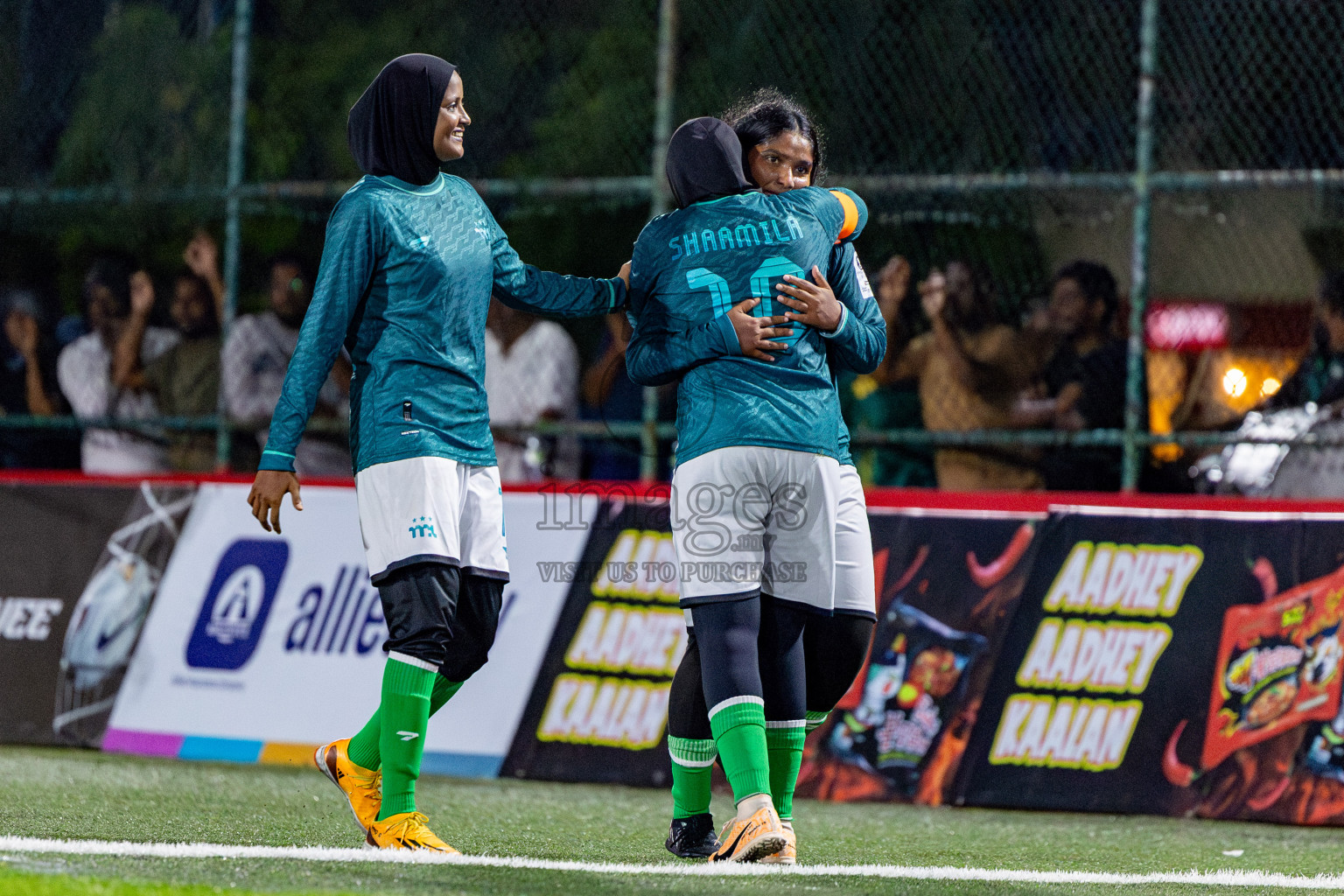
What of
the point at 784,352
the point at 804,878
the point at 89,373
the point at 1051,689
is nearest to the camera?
the point at 804,878

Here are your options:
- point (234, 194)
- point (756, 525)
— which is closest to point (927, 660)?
point (756, 525)

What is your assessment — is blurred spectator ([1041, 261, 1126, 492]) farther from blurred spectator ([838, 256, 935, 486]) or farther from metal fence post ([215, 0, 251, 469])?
metal fence post ([215, 0, 251, 469])

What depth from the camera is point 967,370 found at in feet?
25.9

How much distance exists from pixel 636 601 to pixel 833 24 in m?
3.09

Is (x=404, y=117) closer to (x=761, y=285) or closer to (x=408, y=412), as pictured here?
(x=408, y=412)

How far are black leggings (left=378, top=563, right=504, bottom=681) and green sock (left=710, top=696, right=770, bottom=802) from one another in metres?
0.69

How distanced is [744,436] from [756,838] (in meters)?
0.98

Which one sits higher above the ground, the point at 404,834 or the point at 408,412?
the point at 408,412

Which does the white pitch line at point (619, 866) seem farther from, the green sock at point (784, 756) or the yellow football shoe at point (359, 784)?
the green sock at point (784, 756)

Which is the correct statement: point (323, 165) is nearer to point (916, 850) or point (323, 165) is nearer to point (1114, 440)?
point (1114, 440)

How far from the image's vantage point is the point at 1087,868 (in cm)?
475

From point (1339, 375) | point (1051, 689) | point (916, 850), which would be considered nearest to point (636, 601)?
point (1051, 689)

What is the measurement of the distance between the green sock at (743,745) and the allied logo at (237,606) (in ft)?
11.1

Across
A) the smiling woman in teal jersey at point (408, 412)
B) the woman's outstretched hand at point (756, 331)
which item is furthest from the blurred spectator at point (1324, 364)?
the smiling woman in teal jersey at point (408, 412)
